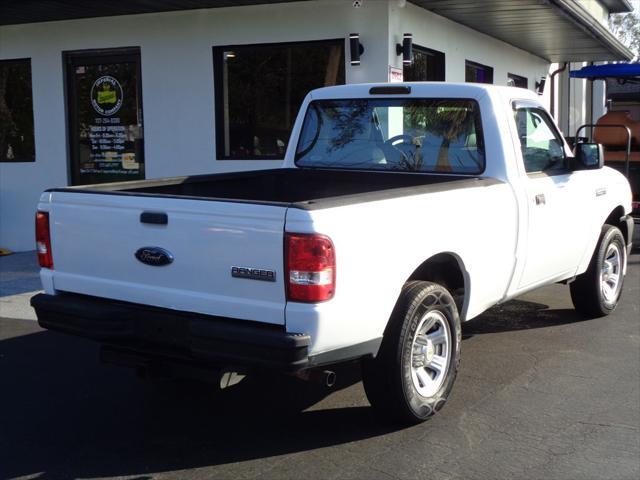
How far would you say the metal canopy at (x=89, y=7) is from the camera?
385 inches

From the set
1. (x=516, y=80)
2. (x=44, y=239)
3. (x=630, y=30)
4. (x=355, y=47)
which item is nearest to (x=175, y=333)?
(x=44, y=239)

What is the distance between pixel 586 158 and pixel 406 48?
162 inches

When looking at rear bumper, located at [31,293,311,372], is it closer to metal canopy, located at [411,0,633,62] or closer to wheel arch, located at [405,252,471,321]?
wheel arch, located at [405,252,471,321]

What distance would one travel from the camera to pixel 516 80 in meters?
15.5

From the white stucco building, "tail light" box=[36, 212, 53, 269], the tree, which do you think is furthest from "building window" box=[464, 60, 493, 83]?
the tree

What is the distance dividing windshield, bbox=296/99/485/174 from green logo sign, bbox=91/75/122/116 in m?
5.89

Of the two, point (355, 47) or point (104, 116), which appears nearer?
point (355, 47)


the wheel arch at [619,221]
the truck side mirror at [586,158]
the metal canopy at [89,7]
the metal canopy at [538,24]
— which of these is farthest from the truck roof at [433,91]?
Result: the metal canopy at [538,24]

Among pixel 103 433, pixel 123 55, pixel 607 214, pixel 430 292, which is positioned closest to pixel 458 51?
pixel 123 55

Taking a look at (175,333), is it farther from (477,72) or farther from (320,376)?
(477,72)

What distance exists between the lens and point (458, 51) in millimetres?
11922

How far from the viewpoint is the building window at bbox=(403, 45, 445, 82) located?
35.3 ft

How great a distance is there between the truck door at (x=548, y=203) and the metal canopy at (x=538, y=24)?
4.42m

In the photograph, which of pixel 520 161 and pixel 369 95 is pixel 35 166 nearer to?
pixel 369 95
